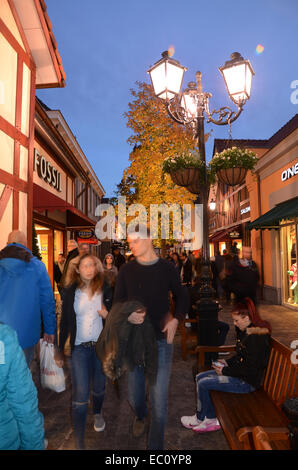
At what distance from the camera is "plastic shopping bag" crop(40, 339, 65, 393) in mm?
3598

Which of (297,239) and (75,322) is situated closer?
(75,322)

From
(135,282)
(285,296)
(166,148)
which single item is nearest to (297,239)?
(285,296)

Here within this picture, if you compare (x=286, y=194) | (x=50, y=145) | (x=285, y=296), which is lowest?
(x=285, y=296)

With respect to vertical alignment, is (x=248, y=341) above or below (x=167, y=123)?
below

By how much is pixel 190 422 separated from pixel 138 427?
61cm

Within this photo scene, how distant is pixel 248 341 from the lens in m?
3.29

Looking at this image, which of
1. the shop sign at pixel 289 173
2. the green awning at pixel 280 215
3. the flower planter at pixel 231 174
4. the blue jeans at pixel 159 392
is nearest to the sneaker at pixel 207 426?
the blue jeans at pixel 159 392

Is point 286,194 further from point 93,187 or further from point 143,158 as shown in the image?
point 93,187

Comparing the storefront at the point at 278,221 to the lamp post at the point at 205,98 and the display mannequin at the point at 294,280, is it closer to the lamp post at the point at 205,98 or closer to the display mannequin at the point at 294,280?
the display mannequin at the point at 294,280

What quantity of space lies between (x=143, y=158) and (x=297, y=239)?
25.8 feet

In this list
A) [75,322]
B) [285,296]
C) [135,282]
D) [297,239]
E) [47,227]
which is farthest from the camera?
[47,227]

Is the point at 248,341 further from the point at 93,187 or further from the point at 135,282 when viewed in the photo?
the point at 93,187

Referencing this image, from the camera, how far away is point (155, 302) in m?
2.88

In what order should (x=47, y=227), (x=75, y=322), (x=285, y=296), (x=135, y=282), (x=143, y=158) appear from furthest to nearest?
1. (x=143, y=158)
2. (x=47, y=227)
3. (x=285, y=296)
4. (x=75, y=322)
5. (x=135, y=282)
